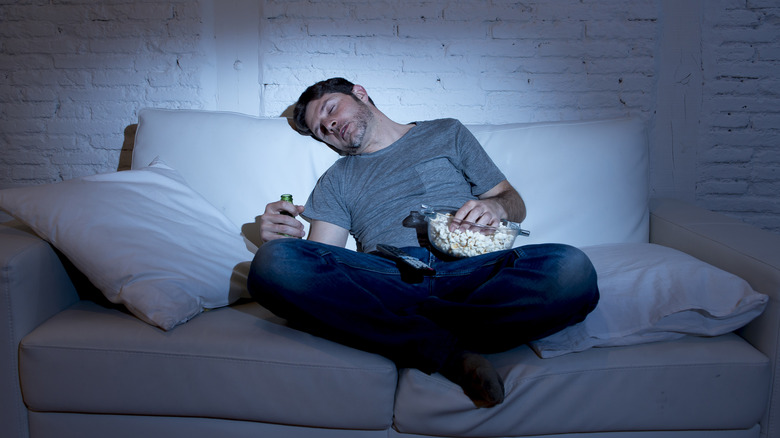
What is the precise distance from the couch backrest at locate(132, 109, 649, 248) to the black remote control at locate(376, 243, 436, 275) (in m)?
0.45

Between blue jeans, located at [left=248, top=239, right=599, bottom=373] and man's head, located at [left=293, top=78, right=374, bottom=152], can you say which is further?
man's head, located at [left=293, top=78, right=374, bottom=152]

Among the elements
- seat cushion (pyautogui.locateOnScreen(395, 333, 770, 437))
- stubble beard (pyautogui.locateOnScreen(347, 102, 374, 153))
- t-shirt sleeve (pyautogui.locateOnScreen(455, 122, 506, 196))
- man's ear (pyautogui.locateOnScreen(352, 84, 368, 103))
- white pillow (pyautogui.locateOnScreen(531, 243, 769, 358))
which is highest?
man's ear (pyautogui.locateOnScreen(352, 84, 368, 103))

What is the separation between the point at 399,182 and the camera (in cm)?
185

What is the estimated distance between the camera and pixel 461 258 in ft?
5.15

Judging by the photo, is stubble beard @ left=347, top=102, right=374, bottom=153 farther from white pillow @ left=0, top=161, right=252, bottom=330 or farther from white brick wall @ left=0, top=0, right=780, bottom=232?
white pillow @ left=0, top=161, right=252, bottom=330

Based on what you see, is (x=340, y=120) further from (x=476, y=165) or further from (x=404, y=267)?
(x=404, y=267)

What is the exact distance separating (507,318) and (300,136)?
103 centimetres

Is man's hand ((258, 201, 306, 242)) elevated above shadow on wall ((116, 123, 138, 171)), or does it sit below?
below

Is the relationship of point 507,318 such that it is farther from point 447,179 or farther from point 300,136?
point 300,136

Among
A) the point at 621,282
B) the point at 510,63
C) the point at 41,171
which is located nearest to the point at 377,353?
the point at 621,282

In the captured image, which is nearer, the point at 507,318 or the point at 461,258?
the point at 507,318

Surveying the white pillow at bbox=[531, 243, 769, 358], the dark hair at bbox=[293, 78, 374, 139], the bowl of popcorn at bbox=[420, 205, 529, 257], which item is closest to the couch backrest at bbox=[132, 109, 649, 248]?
the dark hair at bbox=[293, 78, 374, 139]

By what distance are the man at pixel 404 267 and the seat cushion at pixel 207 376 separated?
0.08 m

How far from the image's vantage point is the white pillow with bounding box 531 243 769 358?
1301mm
